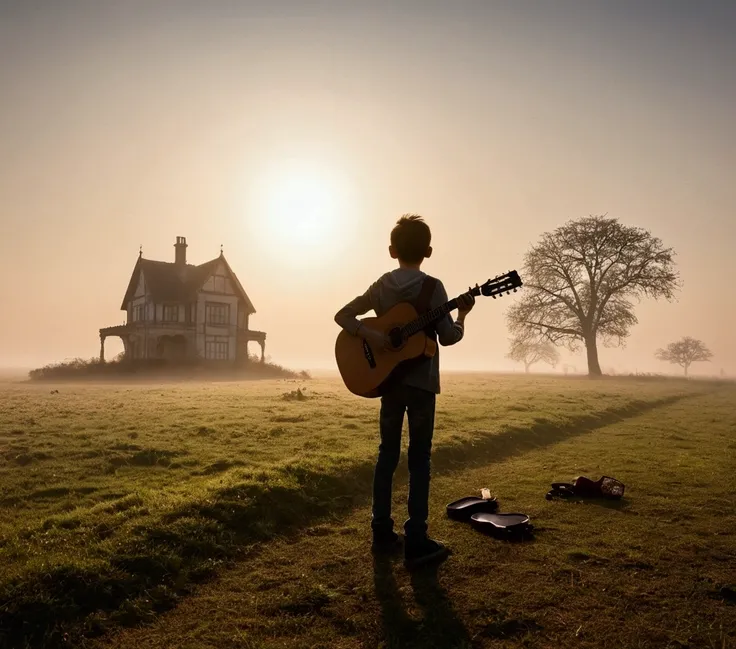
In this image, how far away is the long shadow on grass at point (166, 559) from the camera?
13.3 ft

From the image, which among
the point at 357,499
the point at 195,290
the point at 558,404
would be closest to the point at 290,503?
the point at 357,499

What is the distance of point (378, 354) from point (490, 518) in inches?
94.1

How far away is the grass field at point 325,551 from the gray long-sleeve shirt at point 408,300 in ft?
5.80

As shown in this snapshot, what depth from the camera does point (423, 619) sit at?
3.93m

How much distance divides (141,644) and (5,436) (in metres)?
10.0

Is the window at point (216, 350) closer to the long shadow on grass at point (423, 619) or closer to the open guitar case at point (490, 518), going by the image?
the open guitar case at point (490, 518)

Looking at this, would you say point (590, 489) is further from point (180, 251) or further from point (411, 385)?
point (180, 251)

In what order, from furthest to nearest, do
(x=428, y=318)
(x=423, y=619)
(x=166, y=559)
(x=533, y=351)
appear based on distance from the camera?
(x=533, y=351) → (x=428, y=318) → (x=166, y=559) → (x=423, y=619)

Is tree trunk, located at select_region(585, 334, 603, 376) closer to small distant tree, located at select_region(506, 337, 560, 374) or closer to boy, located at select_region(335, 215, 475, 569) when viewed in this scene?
small distant tree, located at select_region(506, 337, 560, 374)

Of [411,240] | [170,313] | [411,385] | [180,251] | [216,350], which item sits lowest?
[411,385]

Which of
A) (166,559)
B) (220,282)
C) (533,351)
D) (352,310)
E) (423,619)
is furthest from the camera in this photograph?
(533,351)

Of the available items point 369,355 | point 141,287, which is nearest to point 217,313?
point 141,287

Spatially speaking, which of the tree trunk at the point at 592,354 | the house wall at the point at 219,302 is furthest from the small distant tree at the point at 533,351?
the house wall at the point at 219,302

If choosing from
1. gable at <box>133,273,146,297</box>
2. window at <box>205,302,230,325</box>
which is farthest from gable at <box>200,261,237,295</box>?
gable at <box>133,273,146,297</box>
